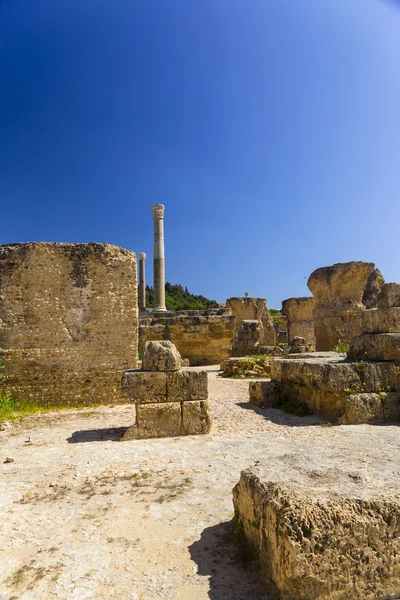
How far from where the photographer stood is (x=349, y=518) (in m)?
1.97

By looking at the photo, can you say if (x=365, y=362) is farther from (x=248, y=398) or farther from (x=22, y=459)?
(x=22, y=459)

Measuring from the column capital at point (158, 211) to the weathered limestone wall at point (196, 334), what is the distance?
9.62 m

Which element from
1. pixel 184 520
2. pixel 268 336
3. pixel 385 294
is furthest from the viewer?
pixel 268 336

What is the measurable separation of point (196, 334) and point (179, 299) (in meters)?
41.8

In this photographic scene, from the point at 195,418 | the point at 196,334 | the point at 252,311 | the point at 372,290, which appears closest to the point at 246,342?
the point at 196,334

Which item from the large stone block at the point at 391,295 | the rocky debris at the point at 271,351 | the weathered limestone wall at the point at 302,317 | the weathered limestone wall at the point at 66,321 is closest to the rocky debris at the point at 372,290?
the weathered limestone wall at the point at 302,317

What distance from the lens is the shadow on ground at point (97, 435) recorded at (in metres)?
5.42

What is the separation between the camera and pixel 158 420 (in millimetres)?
5469

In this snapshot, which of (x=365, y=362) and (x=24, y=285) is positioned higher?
(x=24, y=285)

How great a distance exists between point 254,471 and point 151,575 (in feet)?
2.78

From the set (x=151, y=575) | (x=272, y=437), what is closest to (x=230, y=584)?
(x=151, y=575)

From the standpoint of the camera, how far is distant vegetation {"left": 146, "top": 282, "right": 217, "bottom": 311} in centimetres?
5010

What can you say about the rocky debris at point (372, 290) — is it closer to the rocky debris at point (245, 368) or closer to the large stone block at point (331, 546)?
the rocky debris at point (245, 368)

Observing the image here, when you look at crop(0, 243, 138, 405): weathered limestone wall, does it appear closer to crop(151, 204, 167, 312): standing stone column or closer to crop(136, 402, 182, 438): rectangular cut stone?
crop(136, 402, 182, 438): rectangular cut stone
